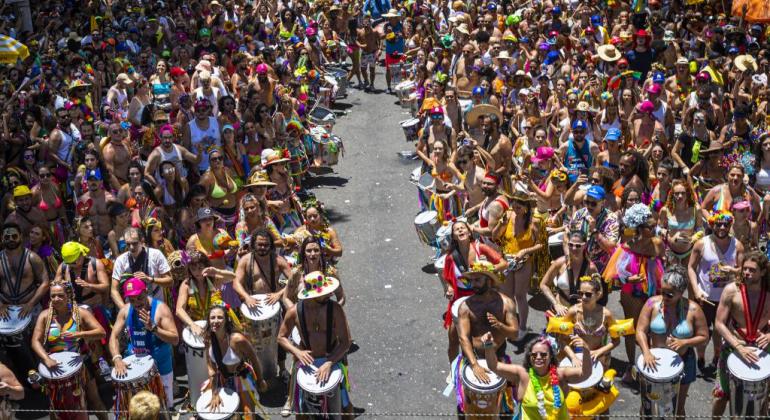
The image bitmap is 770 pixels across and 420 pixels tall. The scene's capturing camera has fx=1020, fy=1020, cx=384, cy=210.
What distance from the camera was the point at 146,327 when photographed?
916 cm

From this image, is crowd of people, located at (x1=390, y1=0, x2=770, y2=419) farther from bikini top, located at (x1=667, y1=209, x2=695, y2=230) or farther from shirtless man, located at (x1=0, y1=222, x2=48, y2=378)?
shirtless man, located at (x1=0, y1=222, x2=48, y2=378)

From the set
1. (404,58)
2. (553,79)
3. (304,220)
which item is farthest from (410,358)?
(404,58)

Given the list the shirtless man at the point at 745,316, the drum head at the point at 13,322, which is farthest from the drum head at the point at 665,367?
the drum head at the point at 13,322

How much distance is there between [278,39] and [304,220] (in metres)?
10.9

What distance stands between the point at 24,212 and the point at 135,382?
3.82 m

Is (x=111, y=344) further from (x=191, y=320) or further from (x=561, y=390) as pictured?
(x=561, y=390)

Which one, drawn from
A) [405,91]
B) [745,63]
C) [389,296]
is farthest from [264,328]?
[405,91]

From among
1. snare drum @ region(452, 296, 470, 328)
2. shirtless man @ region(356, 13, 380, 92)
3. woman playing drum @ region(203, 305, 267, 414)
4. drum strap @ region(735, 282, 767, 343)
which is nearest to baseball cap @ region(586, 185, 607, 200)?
snare drum @ region(452, 296, 470, 328)

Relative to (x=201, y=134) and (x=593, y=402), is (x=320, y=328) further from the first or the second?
(x=201, y=134)

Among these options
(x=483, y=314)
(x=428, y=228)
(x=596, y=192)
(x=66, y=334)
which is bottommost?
(x=428, y=228)

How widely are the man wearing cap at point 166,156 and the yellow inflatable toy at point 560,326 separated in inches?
227

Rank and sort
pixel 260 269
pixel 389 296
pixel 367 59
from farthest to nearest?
pixel 367 59
pixel 389 296
pixel 260 269

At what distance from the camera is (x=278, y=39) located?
21953mm

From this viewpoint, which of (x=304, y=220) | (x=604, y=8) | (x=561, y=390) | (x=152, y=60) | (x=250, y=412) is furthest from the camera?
(x=604, y=8)
